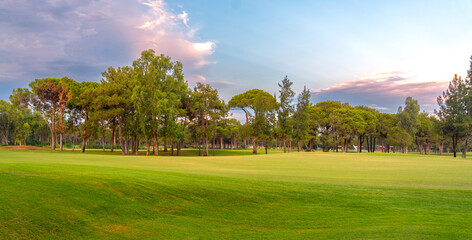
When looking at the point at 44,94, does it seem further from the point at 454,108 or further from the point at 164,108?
the point at 454,108

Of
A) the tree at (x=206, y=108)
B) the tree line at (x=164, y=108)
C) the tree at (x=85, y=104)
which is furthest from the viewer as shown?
the tree at (x=206, y=108)

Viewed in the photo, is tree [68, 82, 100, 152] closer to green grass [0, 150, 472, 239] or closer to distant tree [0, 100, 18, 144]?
distant tree [0, 100, 18, 144]

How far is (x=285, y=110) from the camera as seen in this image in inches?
2736

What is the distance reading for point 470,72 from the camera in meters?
60.8

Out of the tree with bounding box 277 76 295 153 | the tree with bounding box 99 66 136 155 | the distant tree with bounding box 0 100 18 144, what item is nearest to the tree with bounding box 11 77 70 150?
the tree with bounding box 99 66 136 155

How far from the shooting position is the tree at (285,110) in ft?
223

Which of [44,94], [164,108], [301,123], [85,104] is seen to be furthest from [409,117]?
[44,94]

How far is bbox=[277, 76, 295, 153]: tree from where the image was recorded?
2680 inches

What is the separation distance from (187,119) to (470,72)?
66.0m

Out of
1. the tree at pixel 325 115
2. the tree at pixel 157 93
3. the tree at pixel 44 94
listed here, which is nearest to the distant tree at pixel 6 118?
the tree at pixel 44 94

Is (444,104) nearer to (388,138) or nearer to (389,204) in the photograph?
(388,138)

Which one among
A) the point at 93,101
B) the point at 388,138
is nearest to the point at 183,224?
the point at 93,101

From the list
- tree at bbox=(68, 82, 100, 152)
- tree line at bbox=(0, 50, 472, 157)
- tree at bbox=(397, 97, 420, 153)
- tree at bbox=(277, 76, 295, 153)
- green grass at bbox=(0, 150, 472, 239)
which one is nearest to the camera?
green grass at bbox=(0, 150, 472, 239)

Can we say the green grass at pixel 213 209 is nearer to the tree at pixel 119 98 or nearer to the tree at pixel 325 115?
the tree at pixel 119 98
